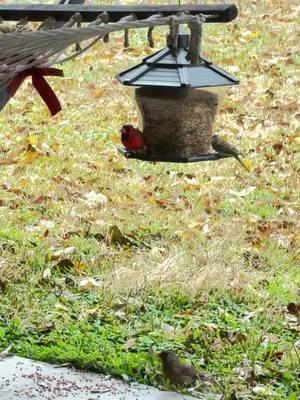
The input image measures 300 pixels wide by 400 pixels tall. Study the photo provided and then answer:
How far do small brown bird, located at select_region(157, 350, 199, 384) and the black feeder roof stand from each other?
3.68ft

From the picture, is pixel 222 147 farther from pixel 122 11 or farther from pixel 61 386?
pixel 61 386

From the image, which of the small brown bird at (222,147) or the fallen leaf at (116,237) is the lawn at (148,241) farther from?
the small brown bird at (222,147)

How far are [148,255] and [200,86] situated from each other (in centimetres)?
203

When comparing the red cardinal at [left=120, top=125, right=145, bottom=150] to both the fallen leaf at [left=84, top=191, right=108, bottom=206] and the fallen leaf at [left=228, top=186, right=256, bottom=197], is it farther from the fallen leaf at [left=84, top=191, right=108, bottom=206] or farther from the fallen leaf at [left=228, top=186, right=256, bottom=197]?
the fallen leaf at [left=228, top=186, right=256, bottom=197]

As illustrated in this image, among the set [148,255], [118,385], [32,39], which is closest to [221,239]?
[148,255]

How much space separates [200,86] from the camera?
3625 millimetres

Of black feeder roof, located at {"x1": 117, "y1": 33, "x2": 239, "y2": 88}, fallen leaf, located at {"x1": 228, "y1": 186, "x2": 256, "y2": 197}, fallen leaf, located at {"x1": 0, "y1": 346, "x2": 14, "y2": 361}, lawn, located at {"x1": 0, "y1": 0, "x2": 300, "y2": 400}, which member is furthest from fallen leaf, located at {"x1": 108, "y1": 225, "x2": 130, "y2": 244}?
black feeder roof, located at {"x1": 117, "y1": 33, "x2": 239, "y2": 88}

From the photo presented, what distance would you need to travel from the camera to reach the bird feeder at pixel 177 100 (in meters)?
3.69

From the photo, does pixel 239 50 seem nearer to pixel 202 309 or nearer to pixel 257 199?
pixel 257 199

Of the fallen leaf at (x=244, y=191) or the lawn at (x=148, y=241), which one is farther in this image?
the fallen leaf at (x=244, y=191)

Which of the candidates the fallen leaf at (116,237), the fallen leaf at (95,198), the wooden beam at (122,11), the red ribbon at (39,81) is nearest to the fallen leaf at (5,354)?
the red ribbon at (39,81)

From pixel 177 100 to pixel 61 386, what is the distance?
1.19 m

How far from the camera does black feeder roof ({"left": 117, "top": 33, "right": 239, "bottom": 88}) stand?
→ 3637 mm

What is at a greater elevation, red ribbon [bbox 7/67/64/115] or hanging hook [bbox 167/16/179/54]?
hanging hook [bbox 167/16/179/54]
